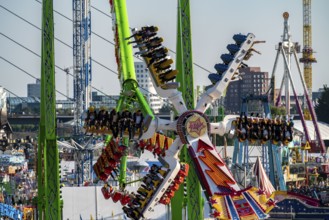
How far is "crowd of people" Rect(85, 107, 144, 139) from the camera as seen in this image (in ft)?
160

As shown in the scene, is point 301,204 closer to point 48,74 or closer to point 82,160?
point 48,74

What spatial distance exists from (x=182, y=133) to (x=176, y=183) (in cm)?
186

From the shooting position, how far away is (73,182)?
86.5 metres

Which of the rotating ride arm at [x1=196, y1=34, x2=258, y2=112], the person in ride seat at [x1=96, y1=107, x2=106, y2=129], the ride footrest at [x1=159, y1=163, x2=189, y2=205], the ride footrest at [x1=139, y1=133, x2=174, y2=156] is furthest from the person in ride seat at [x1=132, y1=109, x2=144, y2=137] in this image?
the ride footrest at [x1=139, y1=133, x2=174, y2=156]

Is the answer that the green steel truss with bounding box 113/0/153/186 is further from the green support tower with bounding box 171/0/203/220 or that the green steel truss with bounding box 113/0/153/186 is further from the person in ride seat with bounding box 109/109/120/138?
the person in ride seat with bounding box 109/109/120/138

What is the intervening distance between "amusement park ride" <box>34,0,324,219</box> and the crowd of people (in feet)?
0.35

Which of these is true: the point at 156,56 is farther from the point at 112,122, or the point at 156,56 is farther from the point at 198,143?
the point at 198,143

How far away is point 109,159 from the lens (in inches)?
2142

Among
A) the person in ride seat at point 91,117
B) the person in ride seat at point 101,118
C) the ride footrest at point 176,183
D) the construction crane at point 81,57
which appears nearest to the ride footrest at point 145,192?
the ride footrest at point 176,183

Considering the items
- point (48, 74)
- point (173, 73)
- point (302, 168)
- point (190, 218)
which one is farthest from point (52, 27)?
point (302, 168)

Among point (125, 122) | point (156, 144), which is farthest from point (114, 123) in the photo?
point (156, 144)

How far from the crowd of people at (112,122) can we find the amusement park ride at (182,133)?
0.35 feet

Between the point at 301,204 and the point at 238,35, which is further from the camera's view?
the point at 301,204

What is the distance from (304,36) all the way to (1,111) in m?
118
